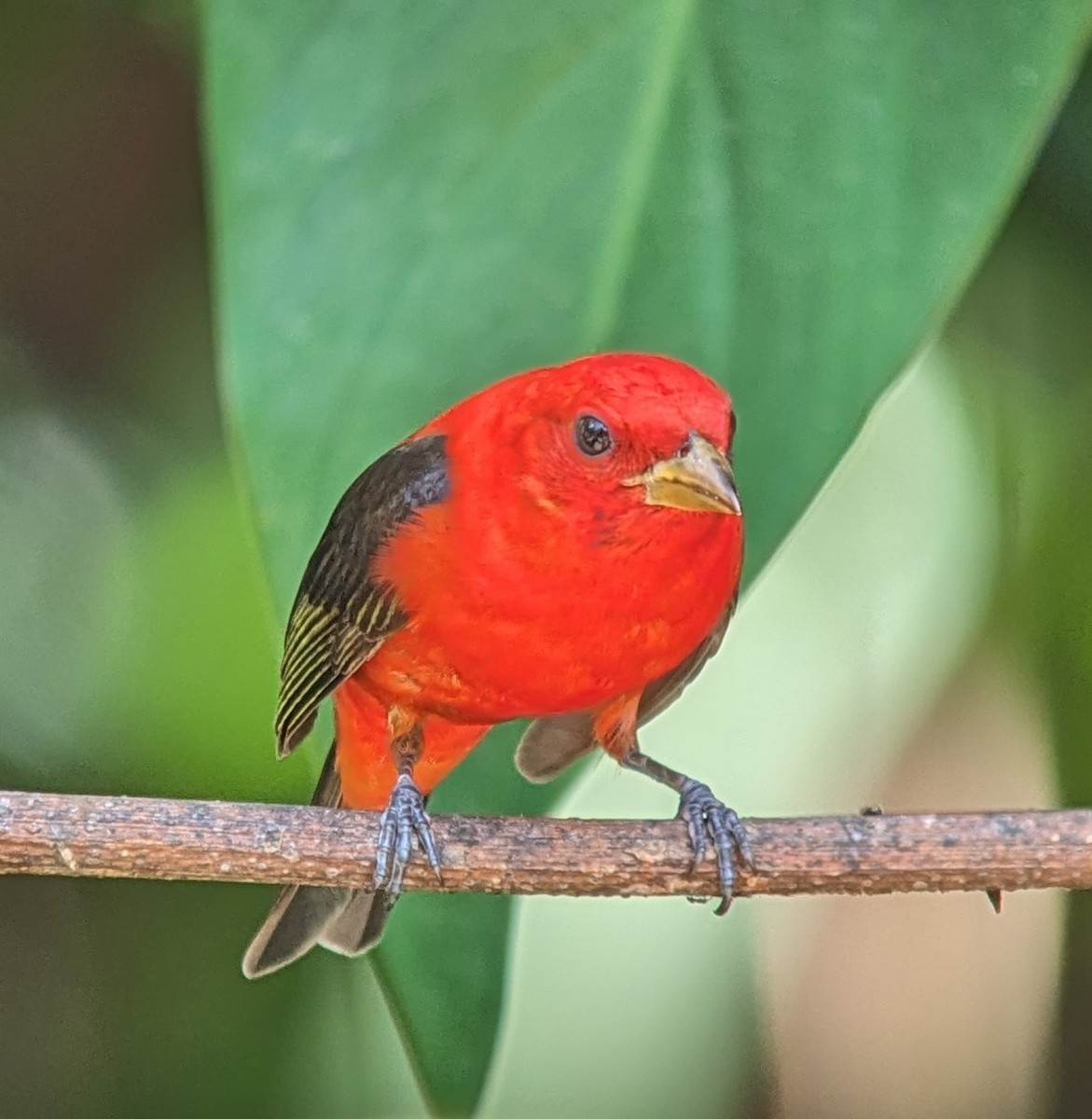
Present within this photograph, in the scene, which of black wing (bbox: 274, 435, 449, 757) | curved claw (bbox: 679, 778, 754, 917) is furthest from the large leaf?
curved claw (bbox: 679, 778, 754, 917)

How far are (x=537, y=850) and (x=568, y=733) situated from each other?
0.87ft

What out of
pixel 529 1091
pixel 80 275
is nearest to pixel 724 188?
pixel 80 275

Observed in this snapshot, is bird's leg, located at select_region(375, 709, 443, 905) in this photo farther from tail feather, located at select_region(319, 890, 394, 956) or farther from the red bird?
tail feather, located at select_region(319, 890, 394, 956)

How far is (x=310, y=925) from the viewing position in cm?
119

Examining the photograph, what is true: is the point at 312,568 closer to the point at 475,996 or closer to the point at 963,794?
the point at 475,996

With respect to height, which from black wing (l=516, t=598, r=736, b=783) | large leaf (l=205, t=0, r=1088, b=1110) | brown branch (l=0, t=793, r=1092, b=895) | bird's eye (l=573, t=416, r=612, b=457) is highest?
large leaf (l=205, t=0, r=1088, b=1110)

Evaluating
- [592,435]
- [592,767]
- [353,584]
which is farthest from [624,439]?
[592,767]

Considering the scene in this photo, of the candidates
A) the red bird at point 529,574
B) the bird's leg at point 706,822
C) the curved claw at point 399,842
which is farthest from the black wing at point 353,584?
the bird's leg at point 706,822

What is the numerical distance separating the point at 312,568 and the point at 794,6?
0.59 metres

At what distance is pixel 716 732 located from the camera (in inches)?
55.1

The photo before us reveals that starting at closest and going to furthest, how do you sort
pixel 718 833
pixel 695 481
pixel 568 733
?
pixel 695 481 < pixel 718 833 < pixel 568 733

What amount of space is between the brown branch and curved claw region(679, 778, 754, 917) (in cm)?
2

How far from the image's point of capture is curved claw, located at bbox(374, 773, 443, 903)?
3.12ft

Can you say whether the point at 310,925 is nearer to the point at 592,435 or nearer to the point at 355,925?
the point at 355,925
